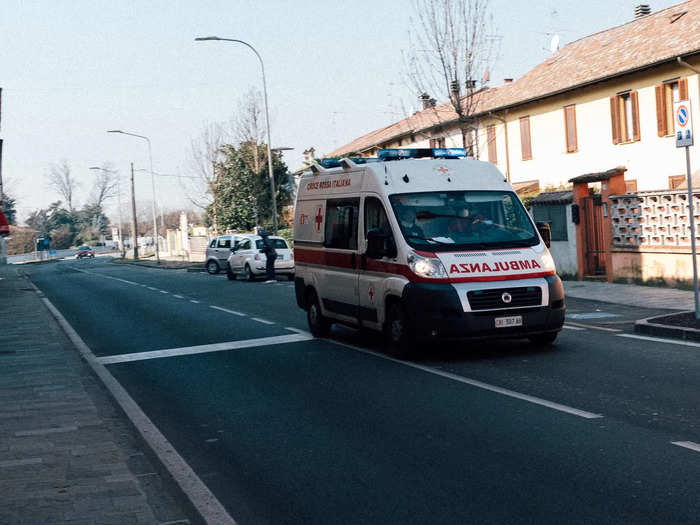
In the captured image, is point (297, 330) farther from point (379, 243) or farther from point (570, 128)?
point (570, 128)

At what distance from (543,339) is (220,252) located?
31108 mm

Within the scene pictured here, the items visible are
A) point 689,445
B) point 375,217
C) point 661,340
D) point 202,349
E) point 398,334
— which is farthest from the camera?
point 202,349

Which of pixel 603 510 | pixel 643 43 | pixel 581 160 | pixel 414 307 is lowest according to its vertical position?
pixel 603 510

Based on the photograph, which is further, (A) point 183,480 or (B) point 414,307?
(B) point 414,307

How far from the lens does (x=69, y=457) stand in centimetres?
653

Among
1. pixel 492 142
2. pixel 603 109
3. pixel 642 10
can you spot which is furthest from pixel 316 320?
pixel 642 10

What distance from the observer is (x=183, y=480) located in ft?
19.4

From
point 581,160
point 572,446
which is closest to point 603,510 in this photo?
point 572,446

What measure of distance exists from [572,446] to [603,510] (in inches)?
59.1

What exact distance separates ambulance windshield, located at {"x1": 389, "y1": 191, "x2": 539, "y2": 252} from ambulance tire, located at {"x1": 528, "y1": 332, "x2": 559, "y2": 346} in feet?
3.93

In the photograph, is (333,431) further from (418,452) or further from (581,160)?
(581,160)

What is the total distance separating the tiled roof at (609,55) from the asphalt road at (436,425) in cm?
1737

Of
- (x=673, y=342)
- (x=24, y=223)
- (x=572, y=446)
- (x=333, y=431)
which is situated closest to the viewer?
(x=572, y=446)

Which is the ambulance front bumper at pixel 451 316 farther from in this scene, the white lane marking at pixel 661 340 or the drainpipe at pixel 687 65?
the drainpipe at pixel 687 65
